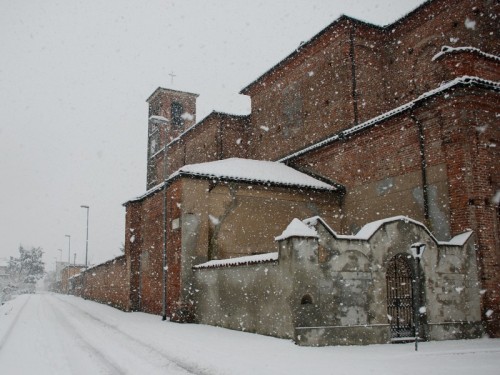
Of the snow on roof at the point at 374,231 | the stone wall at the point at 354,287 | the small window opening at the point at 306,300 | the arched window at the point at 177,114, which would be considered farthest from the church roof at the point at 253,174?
the arched window at the point at 177,114

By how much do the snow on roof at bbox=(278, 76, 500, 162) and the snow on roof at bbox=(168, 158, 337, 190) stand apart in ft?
4.44

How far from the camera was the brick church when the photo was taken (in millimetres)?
11320

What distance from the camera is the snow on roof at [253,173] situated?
57.0 ft

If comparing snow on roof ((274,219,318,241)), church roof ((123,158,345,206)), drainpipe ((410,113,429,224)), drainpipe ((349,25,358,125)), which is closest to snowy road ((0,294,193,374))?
snow on roof ((274,219,318,241))

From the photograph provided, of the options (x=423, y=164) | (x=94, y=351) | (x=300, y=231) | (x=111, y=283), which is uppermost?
(x=423, y=164)

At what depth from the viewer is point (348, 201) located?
750 inches

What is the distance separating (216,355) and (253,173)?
428 inches

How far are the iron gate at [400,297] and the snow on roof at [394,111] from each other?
18.0ft

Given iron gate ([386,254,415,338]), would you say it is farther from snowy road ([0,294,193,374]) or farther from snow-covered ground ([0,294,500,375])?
snowy road ([0,294,193,374])

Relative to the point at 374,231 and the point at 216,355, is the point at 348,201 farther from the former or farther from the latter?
the point at 216,355

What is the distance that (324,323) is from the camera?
10.7 m

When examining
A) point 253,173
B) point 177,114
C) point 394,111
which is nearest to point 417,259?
point 394,111

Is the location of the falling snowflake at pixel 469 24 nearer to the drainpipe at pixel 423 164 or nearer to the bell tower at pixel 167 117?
the drainpipe at pixel 423 164

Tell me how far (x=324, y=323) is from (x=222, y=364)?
372cm
